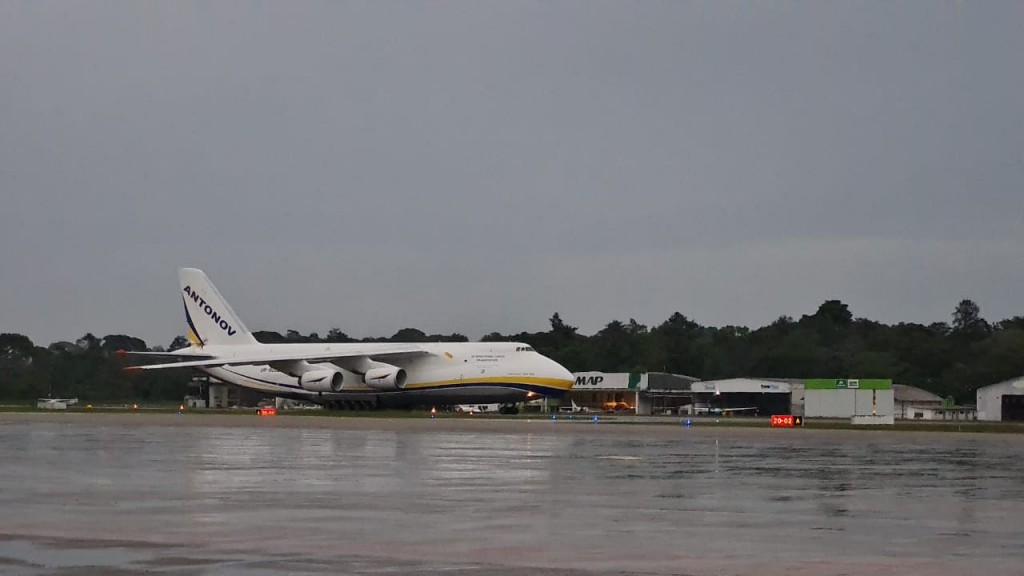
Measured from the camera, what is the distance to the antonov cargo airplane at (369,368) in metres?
75.6

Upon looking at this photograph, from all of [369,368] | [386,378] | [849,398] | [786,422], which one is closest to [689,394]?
[849,398]

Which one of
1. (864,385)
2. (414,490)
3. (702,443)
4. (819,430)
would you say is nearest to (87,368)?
(864,385)

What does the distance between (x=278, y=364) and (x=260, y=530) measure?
66.4 meters

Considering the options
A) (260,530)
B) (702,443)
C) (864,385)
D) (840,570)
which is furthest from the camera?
(864,385)

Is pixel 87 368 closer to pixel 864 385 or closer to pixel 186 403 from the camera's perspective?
pixel 186 403

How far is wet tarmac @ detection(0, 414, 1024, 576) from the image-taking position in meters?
13.9

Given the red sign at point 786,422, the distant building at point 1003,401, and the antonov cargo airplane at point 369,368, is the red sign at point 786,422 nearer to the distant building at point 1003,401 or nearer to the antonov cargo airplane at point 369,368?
the antonov cargo airplane at point 369,368

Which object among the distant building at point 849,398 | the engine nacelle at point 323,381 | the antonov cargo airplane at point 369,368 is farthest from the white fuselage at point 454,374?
the distant building at point 849,398

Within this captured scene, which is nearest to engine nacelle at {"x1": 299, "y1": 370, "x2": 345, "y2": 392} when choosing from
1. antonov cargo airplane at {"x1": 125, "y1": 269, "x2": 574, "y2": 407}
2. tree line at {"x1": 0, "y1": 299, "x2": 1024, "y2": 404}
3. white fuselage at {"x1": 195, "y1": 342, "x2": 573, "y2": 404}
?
antonov cargo airplane at {"x1": 125, "y1": 269, "x2": 574, "y2": 407}

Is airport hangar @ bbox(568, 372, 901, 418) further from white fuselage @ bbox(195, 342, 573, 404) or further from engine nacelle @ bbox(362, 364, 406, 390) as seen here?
engine nacelle @ bbox(362, 364, 406, 390)

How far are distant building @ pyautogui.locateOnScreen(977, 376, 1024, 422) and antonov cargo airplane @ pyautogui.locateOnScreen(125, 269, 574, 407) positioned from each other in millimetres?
30886

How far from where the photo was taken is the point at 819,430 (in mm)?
55469

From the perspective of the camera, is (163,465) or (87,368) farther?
(87,368)

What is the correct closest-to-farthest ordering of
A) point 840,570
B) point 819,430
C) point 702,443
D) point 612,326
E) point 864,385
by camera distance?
point 840,570, point 702,443, point 819,430, point 864,385, point 612,326
